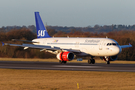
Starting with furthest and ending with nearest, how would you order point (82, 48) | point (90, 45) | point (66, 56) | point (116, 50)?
point (82, 48) → point (90, 45) → point (66, 56) → point (116, 50)

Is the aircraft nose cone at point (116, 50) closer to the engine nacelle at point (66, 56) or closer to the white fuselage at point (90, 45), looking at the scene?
the white fuselage at point (90, 45)

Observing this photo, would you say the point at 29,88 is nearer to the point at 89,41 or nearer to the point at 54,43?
the point at 89,41

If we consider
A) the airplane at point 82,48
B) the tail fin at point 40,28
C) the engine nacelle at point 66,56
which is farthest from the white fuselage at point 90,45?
the tail fin at point 40,28

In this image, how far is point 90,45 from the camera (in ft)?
158

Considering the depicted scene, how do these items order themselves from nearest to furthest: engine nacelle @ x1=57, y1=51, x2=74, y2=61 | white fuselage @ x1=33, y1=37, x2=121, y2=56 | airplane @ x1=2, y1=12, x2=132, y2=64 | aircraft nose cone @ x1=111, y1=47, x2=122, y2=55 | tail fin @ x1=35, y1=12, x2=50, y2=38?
1. aircraft nose cone @ x1=111, y1=47, x2=122, y2=55
2. white fuselage @ x1=33, y1=37, x2=121, y2=56
3. airplane @ x1=2, y1=12, x2=132, y2=64
4. engine nacelle @ x1=57, y1=51, x2=74, y2=61
5. tail fin @ x1=35, y1=12, x2=50, y2=38

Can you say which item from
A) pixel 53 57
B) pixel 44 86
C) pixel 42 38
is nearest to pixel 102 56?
pixel 42 38

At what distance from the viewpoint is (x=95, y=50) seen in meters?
47.1

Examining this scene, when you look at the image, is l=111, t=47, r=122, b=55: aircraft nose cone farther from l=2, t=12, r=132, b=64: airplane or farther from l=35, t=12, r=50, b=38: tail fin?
l=35, t=12, r=50, b=38: tail fin

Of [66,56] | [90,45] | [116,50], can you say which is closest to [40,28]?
[66,56]

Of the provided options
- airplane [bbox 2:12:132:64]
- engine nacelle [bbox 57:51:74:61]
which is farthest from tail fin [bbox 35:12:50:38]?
engine nacelle [bbox 57:51:74:61]

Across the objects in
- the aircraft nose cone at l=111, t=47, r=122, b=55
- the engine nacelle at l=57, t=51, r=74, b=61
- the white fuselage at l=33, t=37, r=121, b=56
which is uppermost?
the white fuselage at l=33, t=37, r=121, b=56

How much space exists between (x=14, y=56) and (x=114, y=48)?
97.3 feet

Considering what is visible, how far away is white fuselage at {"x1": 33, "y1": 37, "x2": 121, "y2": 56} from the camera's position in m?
45.5

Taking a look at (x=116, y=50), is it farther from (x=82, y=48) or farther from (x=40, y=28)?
(x=40, y=28)
